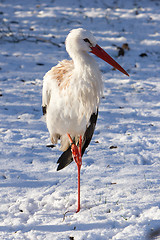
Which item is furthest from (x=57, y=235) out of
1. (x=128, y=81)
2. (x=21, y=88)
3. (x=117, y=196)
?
(x=128, y=81)

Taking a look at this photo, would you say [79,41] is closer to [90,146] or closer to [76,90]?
[76,90]

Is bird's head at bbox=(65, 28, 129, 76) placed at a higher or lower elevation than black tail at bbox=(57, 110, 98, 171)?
higher

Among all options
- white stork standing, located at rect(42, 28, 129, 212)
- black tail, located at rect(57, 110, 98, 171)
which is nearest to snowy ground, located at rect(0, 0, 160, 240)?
black tail, located at rect(57, 110, 98, 171)

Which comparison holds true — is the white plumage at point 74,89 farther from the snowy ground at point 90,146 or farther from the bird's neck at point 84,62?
the snowy ground at point 90,146

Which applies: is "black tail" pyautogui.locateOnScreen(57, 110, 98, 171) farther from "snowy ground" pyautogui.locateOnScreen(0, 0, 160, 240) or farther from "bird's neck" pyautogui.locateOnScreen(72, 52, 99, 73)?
"bird's neck" pyautogui.locateOnScreen(72, 52, 99, 73)

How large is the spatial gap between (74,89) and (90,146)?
1621mm

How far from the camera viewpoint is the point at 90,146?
14.0 feet

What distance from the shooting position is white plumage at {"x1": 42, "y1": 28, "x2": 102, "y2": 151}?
2.68 meters

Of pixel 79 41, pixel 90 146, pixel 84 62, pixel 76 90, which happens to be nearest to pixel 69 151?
pixel 90 146

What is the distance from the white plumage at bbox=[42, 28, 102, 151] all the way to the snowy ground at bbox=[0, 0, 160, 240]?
28.3 inches

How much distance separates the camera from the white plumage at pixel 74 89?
105 inches

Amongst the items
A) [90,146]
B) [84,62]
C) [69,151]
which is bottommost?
[90,146]

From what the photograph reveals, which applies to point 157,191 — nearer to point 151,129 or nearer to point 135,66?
point 151,129

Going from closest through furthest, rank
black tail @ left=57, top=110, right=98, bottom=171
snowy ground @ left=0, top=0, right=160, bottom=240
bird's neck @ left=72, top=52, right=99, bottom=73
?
1. bird's neck @ left=72, top=52, right=99, bottom=73
2. snowy ground @ left=0, top=0, right=160, bottom=240
3. black tail @ left=57, top=110, right=98, bottom=171
